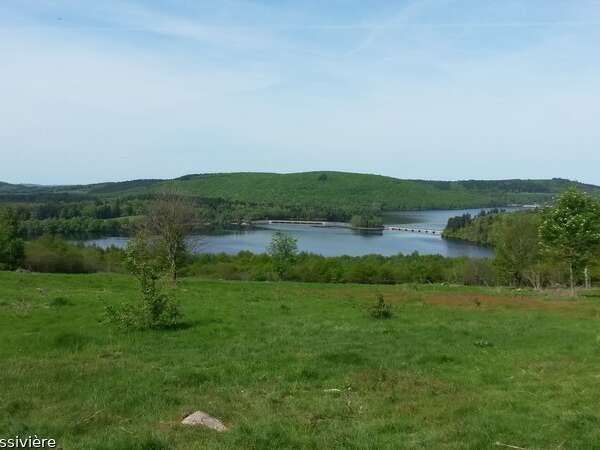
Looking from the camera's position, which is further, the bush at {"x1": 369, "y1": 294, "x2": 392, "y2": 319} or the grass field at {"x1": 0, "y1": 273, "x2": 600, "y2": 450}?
the bush at {"x1": 369, "y1": 294, "x2": 392, "y2": 319}

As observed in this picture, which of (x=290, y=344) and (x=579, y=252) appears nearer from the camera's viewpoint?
(x=290, y=344)

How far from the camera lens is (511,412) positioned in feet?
30.7

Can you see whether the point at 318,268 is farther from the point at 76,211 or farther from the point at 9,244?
the point at 76,211

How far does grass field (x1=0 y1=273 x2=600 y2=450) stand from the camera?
8.02 metres

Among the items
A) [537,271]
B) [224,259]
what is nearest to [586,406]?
[537,271]

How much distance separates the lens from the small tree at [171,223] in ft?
110

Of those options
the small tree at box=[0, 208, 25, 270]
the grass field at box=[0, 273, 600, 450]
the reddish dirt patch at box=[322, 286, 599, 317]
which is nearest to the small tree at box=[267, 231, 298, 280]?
the small tree at box=[0, 208, 25, 270]

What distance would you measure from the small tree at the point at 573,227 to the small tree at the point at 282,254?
48.6 meters

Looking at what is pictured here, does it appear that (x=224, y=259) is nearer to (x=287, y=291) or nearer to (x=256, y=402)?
(x=287, y=291)

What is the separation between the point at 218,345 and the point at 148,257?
5.32 meters

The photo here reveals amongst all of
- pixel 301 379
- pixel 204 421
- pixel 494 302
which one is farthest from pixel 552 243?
pixel 204 421

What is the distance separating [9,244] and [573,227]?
174 ft

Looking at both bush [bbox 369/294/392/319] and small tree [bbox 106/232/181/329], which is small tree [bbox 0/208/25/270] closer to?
small tree [bbox 106/232/181/329]

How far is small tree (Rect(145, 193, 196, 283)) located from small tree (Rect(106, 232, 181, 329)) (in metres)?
14.7
